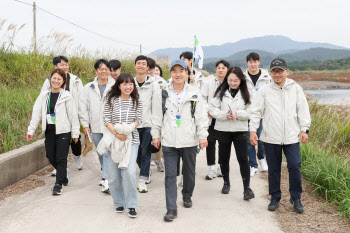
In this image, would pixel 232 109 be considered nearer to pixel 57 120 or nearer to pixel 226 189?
pixel 226 189

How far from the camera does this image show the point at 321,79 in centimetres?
2362

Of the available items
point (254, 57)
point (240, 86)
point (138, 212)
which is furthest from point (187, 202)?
point (254, 57)

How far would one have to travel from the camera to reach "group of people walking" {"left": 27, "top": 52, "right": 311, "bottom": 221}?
4051mm

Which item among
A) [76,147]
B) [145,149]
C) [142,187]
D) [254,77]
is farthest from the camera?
[76,147]

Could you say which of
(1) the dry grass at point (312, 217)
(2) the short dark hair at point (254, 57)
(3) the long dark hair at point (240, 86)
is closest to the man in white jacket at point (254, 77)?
(2) the short dark hair at point (254, 57)

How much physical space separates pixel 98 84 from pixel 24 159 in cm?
179

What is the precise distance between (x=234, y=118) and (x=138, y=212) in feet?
5.91

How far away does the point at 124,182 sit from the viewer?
13.2ft

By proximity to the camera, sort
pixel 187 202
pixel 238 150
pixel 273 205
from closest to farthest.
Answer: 1. pixel 273 205
2. pixel 187 202
3. pixel 238 150

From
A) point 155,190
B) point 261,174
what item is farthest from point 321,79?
point 155,190

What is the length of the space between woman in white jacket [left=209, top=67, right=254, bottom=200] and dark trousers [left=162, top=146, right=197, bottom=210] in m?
0.71

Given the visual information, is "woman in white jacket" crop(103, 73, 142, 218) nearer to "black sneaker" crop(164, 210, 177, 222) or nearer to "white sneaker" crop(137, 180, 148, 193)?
"black sneaker" crop(164, 210, 177, 222)

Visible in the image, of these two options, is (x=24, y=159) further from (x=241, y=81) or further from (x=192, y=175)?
(x=241, y=81)

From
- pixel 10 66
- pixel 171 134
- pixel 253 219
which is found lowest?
pixel 253 219
